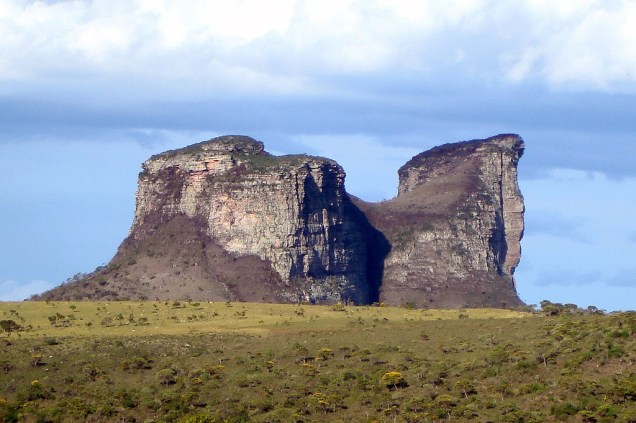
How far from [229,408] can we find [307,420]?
5584 millimetres

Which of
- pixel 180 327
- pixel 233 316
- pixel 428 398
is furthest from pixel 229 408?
pixel 233 316

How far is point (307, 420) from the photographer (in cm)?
9656

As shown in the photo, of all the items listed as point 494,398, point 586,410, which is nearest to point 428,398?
point 494,398

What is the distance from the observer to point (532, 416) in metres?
93.2

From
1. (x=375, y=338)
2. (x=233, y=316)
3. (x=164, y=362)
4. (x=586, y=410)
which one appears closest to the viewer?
(x=586, y=410)

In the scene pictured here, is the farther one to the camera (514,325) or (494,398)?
(514,325)

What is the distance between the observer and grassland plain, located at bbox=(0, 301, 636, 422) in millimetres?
97000

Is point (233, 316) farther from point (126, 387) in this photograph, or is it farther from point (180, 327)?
point (126, 387)

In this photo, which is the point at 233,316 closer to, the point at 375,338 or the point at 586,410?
the point at 375,338

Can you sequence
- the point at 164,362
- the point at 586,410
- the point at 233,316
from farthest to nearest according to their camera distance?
the point at 233,316
the point at 164,362
the point at 586,410

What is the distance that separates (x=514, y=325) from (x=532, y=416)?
27865mm

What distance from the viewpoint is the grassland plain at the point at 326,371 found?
97.0 meters

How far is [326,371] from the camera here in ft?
351

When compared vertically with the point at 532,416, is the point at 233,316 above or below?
above
